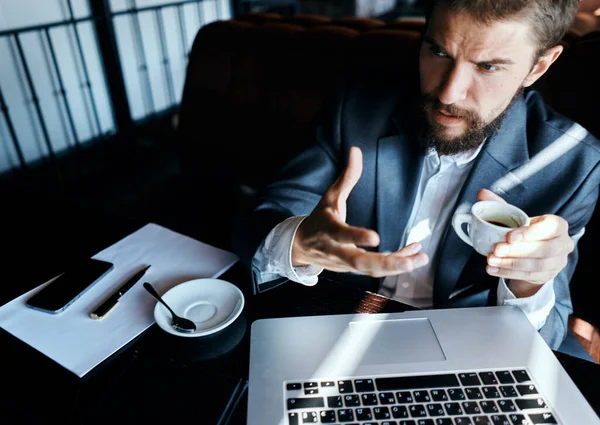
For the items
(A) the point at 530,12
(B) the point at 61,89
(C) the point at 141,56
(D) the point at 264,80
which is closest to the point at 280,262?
(A) the point at 530,12

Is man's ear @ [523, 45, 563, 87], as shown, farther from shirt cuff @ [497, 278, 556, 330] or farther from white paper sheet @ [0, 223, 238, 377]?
white paper sheet @ [0, 223, 238, 377]

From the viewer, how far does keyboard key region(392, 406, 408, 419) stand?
0.63 m

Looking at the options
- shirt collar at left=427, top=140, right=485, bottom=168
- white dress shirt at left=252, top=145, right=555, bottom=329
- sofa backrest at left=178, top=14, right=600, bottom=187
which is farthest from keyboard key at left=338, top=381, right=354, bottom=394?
sofa backrest at left=178, top=14, right=600, bottom=187

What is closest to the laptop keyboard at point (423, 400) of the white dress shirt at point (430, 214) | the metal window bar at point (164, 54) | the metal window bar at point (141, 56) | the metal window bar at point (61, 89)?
the white dress shirt at point (430, 214)

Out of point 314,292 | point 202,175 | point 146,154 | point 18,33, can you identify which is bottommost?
point 146,154

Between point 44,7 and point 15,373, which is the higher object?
point 44,7

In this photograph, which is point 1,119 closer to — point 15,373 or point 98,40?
point 98,40

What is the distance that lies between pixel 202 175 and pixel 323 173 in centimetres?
107

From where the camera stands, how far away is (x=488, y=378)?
2.22ft

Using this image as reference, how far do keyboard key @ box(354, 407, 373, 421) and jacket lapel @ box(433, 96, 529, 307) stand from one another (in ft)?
1.76

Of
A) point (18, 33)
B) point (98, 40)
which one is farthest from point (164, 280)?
point (98, 40)

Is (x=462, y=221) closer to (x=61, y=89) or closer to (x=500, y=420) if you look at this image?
(x=500, y=420)

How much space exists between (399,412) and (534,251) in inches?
14.5

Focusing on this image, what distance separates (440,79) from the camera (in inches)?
38.1
